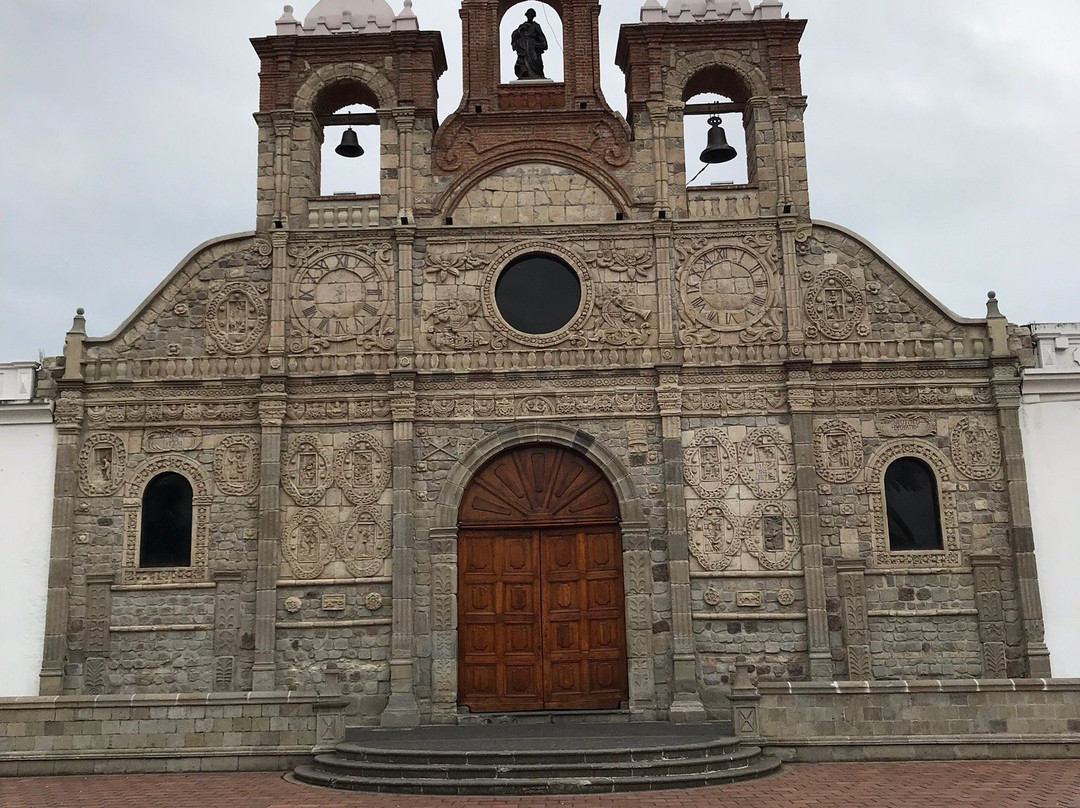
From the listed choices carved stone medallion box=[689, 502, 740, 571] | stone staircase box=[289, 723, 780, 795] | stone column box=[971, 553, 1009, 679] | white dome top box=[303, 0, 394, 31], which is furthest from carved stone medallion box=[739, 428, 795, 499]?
white dome top box=[303, 0, 394, 31]

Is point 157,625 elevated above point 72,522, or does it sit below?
below

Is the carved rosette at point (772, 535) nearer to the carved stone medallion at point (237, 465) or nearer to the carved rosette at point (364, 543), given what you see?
the carved rosette at point (364, 543)

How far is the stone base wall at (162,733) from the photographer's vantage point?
14211 mm

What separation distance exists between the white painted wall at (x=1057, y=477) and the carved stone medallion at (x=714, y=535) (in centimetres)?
458

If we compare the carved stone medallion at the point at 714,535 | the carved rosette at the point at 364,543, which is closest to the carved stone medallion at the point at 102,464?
the carved rosette at the point at 364,543

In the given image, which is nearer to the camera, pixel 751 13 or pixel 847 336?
pixel 847 336

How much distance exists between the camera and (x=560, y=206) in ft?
60.6

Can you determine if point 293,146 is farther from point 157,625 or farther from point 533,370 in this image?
point 157,625

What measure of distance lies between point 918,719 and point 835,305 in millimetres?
6769

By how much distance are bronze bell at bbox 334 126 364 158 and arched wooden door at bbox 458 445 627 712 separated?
Answer: 5.97 meters

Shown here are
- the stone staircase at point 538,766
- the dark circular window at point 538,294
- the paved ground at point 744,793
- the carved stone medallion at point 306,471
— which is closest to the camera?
the paved ground at point 744,793

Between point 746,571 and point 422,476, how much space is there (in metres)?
5.22

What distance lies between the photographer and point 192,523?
57.2ft

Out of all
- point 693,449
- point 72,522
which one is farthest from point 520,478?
point 72,522
